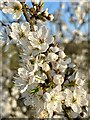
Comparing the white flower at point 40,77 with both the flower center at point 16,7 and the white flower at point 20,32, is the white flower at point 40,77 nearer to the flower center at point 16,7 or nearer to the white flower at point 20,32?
the white flower at point 20,32

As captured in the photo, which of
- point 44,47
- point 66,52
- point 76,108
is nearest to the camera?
point 44,47

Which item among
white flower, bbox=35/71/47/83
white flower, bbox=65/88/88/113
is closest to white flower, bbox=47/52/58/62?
white flower, bbox=35/71/47/83

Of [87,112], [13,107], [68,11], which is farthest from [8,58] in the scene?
[87,112]

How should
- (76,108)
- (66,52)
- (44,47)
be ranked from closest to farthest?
(44,47), (76,108), (66,52)

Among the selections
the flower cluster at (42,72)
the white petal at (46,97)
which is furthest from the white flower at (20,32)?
the white petal at (46,97)

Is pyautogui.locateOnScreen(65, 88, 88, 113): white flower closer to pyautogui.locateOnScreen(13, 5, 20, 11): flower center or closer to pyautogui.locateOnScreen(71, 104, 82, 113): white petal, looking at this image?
pyautogui.locateOnScreen(71, 104, 82, 113): white petal

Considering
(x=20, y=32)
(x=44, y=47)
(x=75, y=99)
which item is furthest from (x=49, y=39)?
(x=75, y=99)

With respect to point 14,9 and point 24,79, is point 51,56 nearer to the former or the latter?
point 24,79
